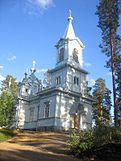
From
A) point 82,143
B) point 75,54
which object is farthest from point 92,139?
point 75,54

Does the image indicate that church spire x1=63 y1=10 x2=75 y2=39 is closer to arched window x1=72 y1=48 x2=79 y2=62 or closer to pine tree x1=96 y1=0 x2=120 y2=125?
arched window x1=72 y1=48 x2=79 y2=62

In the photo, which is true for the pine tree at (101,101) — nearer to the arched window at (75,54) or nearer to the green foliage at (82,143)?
the arched window at (75,54)

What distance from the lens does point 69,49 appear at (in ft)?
140

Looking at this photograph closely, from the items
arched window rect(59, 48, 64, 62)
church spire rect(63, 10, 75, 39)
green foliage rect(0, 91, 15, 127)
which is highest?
church spire rect(63, 10, 75, 39)

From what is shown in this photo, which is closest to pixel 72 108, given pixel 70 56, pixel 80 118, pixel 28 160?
pixel 80 118

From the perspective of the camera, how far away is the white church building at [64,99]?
38.8m

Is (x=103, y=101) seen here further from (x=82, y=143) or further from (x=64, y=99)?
(x=82, y=143)

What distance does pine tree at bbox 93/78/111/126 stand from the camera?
4970 cm

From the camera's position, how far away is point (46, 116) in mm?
39938

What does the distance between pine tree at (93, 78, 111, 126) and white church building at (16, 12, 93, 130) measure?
7.00 m

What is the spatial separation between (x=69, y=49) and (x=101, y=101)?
573 inches

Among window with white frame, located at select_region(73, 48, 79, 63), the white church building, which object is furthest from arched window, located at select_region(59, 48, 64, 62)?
window with white frame, located at select_region(73, 48, 79, 63)

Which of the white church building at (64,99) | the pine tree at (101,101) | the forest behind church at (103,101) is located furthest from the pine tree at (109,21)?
the pine tree at (101,101)

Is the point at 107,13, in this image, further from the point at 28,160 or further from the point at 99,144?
the point at 28,160
